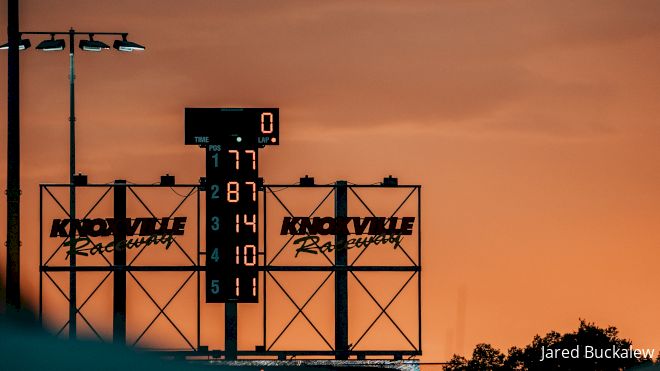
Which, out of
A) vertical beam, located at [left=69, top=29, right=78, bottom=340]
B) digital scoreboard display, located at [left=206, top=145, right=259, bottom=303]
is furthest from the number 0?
vertical beam, located at [left=69, top=29, right=78, bottom=340]

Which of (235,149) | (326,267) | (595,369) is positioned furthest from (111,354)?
(595,369)

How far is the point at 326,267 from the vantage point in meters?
67.0

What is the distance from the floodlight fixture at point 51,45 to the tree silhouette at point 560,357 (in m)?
59.0

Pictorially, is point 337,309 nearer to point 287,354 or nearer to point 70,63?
point 287,354

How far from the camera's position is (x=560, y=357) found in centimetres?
11194

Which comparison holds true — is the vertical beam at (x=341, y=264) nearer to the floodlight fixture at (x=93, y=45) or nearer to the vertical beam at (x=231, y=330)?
the vertical beam at (x=231, y=330)

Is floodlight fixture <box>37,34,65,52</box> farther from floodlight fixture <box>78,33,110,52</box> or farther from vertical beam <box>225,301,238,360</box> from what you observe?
vertical beam <box>225,301,238,360</box>

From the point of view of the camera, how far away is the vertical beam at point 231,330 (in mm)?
65750

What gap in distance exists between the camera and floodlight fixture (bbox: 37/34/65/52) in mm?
55844

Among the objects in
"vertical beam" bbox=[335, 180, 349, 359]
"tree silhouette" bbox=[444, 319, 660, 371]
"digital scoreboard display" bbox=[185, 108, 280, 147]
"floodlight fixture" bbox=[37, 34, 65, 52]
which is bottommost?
"tree silhouette" bbox=[444, 319, 660, 371]

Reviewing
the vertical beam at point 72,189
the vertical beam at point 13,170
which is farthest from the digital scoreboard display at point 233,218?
the vertical beam at point 13,170

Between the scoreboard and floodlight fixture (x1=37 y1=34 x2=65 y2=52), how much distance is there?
819 cm

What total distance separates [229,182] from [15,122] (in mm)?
22653

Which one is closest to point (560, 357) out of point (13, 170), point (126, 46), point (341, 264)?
point (341, 264)
